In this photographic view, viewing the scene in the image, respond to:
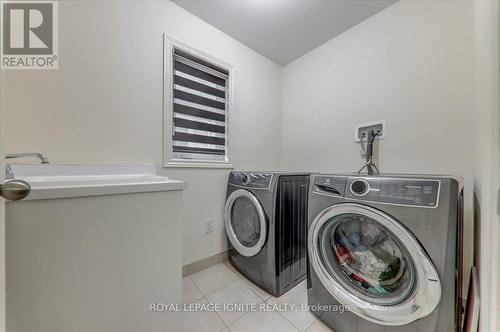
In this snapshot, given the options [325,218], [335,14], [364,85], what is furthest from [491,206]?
[335,14]

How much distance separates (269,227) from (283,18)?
5.57 ft

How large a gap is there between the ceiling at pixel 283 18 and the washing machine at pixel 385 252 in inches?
54.6

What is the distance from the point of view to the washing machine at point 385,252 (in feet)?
2.26

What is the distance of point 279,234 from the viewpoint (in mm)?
1257

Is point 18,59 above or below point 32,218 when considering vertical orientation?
above

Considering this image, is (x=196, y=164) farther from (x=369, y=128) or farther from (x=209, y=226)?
(x=369, y=128)

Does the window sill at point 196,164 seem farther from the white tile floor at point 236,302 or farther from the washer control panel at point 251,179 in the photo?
the white tile floor at point 236,302

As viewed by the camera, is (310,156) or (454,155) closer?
(454,155)

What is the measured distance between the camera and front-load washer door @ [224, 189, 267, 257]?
1.32m

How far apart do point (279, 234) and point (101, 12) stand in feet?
5.98

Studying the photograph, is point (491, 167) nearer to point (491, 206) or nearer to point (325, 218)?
point (491, 206)

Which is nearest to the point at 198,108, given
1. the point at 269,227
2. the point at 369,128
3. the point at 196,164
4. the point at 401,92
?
the point at 196,164

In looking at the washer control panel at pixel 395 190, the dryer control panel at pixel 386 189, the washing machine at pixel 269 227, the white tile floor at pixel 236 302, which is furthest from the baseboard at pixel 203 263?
the washer control panel at pixel 395 190

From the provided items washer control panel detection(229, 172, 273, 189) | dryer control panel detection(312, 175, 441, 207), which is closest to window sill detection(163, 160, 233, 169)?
washer control panel detection(229, 172, 273, 189)
